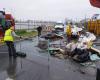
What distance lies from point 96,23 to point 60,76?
100ft

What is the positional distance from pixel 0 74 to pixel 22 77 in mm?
1203

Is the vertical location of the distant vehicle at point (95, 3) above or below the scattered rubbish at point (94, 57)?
above

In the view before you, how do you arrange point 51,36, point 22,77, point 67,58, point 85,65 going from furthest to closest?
point 51,36
point 67,58
point 85,65
point 22,77

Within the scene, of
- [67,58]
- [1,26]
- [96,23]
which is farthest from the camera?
[96,23]

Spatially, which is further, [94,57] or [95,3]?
[94,57]

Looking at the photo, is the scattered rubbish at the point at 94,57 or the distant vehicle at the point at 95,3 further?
the scattered rubbish at the point at 94,57

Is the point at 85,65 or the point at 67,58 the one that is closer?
the point at 85,65

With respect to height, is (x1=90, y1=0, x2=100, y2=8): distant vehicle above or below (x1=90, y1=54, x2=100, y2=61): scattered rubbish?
above

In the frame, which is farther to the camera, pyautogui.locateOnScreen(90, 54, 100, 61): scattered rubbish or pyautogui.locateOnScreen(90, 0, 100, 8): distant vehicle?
pyautogui.locateOnScreen(90, 54, 100, 61): scattered rubbish

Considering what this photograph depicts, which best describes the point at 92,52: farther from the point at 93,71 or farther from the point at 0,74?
the point at 0,74

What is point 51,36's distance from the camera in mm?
34938

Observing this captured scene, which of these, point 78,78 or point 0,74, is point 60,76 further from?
point 0,74

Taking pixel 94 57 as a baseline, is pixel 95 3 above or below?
above

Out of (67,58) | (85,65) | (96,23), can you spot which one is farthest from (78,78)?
(96,23)
